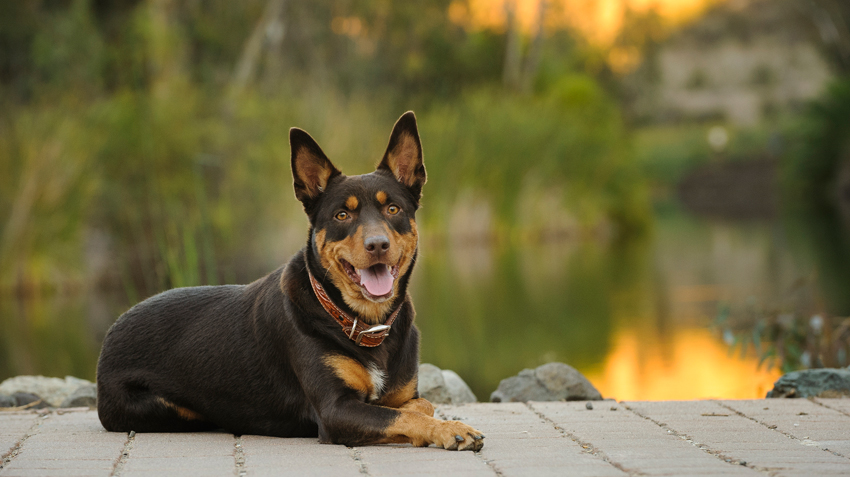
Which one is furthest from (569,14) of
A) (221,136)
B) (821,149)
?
(221,136)

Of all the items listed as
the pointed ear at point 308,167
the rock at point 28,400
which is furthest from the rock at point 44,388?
the pointed ear at point 308,167

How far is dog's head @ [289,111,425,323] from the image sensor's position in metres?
3.94

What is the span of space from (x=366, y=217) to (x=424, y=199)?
61.1 feet

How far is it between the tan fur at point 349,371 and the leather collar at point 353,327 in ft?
0.35

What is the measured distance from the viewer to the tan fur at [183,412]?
14.1ft

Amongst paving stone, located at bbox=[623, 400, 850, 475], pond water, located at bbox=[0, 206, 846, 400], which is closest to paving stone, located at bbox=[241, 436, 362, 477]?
paving stone, located at bbox=[623, 400, 850, 475]

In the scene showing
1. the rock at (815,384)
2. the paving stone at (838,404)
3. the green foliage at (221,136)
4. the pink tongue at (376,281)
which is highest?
the green foliage at (221,136)

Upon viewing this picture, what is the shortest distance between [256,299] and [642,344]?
5974 mm

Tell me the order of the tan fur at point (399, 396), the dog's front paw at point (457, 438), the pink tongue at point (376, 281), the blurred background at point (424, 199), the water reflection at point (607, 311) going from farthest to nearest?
the blurred background at point (424, 199), the water reflection at point (607, 311), the tan fur at point (399, 396), the pink tongue at point (376, 281), the dog's front paw at point (457, 438)

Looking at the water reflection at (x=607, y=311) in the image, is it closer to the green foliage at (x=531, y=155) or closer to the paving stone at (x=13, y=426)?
the green foliage at (x=531, y=155)

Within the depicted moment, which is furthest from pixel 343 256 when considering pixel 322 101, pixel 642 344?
pixel 322 101

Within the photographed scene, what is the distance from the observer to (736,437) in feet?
13.0

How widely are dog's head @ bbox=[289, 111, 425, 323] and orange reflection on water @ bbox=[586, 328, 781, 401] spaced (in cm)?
323

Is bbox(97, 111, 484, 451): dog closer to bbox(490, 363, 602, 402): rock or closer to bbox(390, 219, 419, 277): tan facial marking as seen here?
bbox(390, 219, 419, 277): tan facial marking
